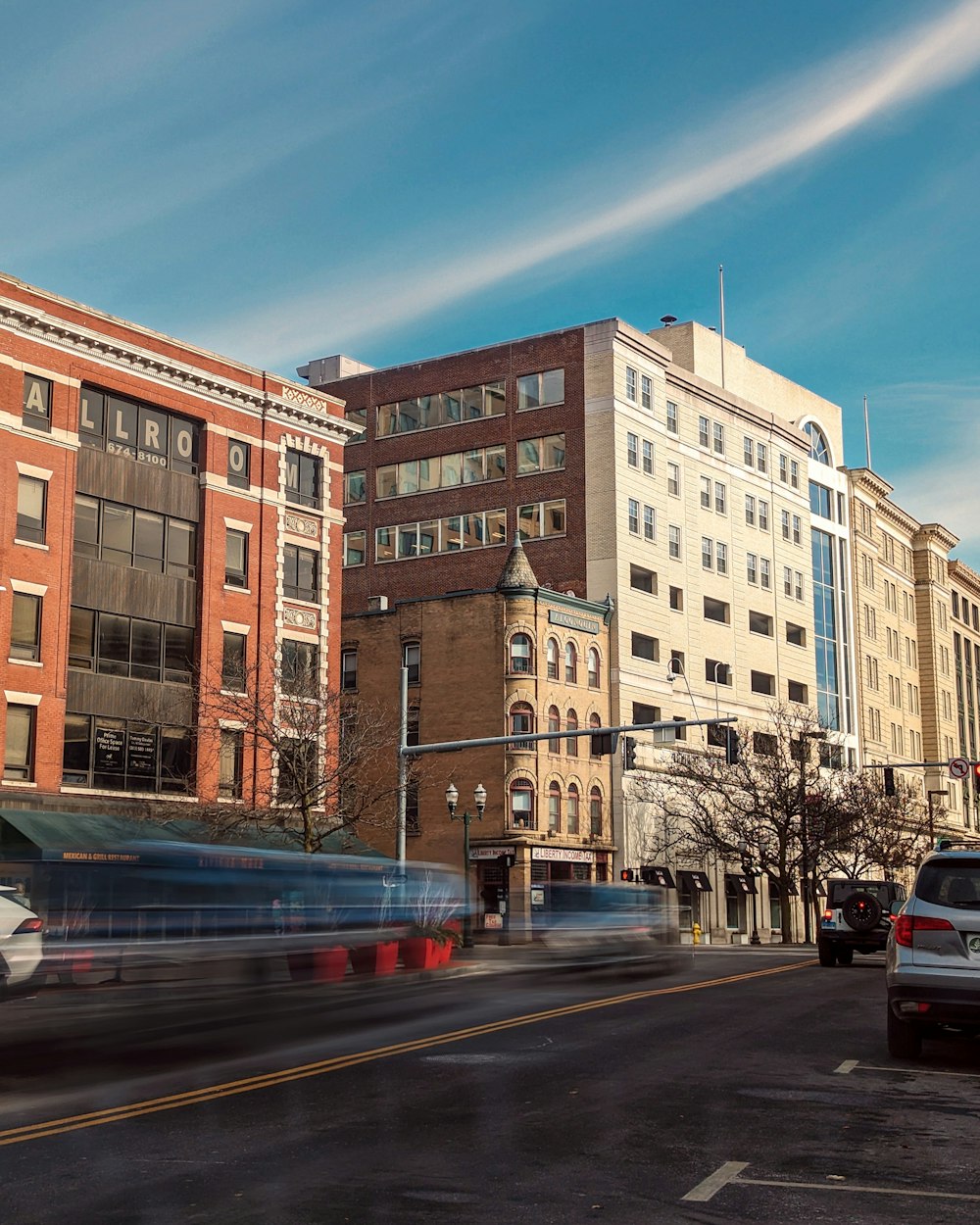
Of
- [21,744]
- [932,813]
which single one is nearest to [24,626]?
[21,744]

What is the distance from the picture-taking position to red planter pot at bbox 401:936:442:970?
29112 mm

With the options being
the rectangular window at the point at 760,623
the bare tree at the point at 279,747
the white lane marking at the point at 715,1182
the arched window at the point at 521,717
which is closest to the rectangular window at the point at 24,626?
the bare tree at the point at 279,747

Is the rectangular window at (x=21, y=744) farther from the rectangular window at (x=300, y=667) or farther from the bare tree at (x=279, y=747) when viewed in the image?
the rectangular window at (x=300, y=667)

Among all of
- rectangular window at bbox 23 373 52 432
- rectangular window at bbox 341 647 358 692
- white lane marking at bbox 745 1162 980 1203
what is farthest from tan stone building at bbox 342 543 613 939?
white lane marking at bbox 745 1162 980 1203

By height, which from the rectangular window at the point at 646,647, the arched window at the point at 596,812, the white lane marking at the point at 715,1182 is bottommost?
the white lane marking at the point at 715,1182

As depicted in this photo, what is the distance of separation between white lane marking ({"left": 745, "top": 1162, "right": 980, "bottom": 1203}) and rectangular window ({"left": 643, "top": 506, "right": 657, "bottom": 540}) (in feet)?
194

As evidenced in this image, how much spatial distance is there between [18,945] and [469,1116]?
7.45 meters

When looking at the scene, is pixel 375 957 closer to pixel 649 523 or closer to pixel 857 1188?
pixel 857 1188

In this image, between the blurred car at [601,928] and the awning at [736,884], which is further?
the awning at [736,884]

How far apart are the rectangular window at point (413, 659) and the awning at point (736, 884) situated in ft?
56.9

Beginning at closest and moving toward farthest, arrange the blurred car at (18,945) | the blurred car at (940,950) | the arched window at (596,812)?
the blurred car at (940,950) < the blurred car at (18,945) < the arched window at (596,812)

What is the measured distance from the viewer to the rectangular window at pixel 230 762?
46125mm

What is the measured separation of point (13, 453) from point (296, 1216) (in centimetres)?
3648

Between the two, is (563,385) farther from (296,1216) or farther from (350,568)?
(296,1216)
